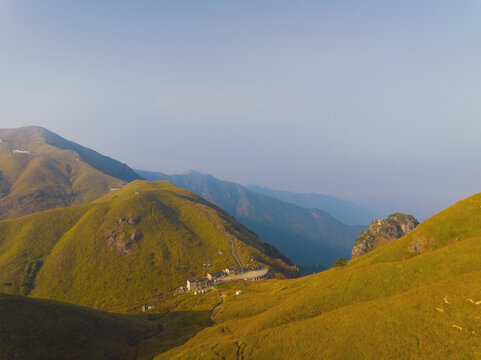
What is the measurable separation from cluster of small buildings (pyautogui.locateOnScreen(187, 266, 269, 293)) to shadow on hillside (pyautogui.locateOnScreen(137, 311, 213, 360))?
29.6 metres

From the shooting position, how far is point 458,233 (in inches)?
3738

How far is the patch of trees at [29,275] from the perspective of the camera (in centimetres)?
15425

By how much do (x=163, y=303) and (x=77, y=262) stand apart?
285 feet

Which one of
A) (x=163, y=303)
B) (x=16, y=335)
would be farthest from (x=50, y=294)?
(x=16, y=335)

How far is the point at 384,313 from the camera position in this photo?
6069 centimetres

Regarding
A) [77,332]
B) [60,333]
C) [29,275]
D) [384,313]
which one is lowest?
[29,275]

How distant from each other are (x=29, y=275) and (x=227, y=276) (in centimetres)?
13570

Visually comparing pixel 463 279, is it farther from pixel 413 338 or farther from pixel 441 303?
pixel 413 338

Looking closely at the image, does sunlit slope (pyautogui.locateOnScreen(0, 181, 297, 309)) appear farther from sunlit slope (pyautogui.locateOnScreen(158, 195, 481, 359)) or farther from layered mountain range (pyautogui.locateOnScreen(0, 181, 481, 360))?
sunlit slope (pyautogui.locateOnScreen(158, 195, 481, 359))

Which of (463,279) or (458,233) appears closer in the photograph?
(463,279)

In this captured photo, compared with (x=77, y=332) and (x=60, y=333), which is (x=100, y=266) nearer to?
(x=77, y=332)

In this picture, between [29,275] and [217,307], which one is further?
[29,275]

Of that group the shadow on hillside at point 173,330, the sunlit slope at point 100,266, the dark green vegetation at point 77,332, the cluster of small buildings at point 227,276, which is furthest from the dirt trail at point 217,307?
the sunlit slope at point 100,266

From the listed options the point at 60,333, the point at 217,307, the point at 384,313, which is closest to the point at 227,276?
the point at 217,307
